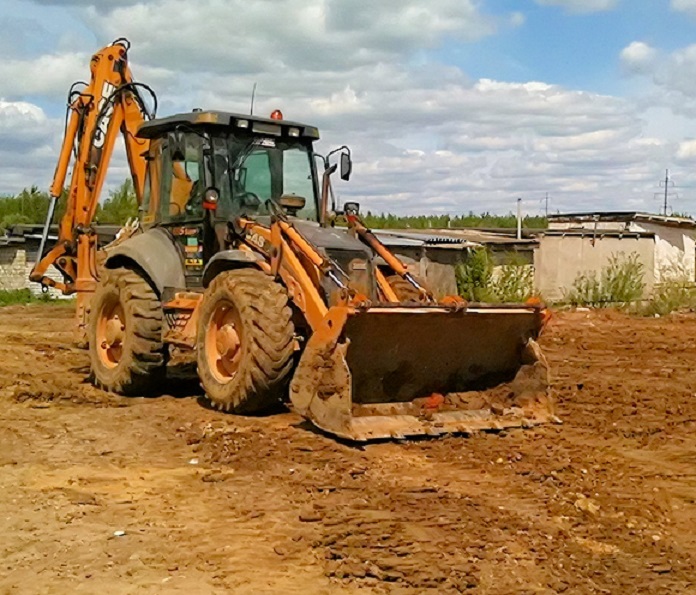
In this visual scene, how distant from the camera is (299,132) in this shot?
32.0 ft

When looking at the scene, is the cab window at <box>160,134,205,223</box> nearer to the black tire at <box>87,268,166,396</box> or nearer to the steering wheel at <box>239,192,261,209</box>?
the steering wheel at <box>239,192,261,209</box>

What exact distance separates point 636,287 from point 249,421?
17637 millimetres

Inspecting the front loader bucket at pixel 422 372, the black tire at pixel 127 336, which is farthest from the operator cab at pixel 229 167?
the front loader bucket at pixel 422 372

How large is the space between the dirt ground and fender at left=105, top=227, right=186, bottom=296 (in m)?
1.15

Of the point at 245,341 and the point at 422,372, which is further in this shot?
the point at 422,372

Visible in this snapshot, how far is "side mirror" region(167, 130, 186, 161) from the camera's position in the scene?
30.3 feet

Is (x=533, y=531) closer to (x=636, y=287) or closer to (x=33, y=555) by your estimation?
(x=33, y=555)

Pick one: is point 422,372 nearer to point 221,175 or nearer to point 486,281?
point 221,175

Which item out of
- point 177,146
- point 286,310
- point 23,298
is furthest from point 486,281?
point 286,310

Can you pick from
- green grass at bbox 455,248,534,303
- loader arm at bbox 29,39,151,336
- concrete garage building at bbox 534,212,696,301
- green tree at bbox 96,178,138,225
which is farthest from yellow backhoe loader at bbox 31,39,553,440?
green tree at bbox 96,178,138,225

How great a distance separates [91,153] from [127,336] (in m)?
3.69

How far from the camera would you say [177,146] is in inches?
363

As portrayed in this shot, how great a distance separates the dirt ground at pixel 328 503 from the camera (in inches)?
186

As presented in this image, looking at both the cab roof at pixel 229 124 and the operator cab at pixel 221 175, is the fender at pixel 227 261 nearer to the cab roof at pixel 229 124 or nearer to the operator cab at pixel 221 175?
the operator cab at pixel 221 175
